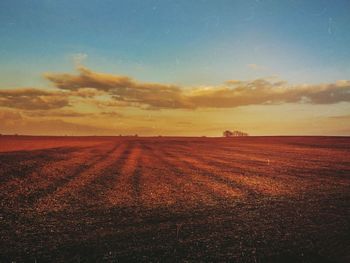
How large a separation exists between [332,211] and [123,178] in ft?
44.9

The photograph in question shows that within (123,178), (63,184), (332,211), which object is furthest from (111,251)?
(123,178)

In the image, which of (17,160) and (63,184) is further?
(17,160)

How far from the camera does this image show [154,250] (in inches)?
378

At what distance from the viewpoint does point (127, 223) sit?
491 inches

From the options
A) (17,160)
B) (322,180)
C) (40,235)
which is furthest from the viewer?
(17,160)

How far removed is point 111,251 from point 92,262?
0.82 m

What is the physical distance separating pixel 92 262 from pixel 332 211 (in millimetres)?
10720

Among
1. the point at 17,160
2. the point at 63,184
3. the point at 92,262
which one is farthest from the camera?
the point at 17,160

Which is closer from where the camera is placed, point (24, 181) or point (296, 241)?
point (296, 241)

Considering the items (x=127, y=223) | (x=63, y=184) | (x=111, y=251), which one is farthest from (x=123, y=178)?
(x=111, y=251)

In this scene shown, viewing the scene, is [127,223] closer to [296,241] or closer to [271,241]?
[271,241]

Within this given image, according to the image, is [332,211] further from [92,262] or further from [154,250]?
[92,262]

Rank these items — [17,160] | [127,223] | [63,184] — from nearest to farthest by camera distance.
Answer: [127,223]
[63,184]
[17,160]

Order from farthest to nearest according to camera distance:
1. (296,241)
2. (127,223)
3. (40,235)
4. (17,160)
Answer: (17,160), (127,223), (40,235), (296,241)
